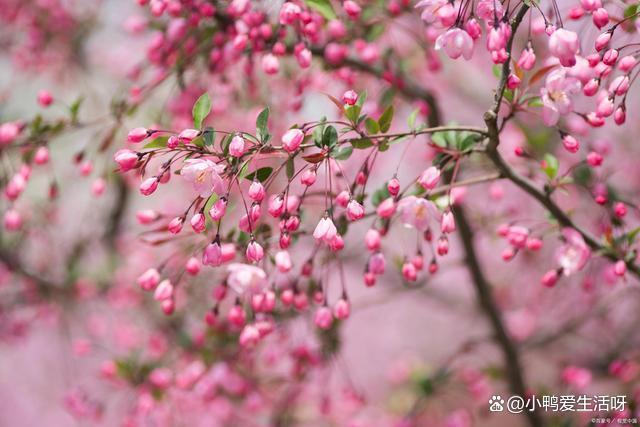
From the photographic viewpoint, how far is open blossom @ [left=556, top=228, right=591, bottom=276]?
1090 millimetres

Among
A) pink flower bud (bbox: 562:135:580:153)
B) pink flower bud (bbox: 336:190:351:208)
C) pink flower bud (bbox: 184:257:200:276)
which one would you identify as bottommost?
pink flower bud (bbox: 184:257:200:276)

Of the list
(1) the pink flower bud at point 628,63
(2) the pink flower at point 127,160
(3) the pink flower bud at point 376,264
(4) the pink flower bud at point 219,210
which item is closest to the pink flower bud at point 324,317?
(3) the pink flower bud at point 376,264

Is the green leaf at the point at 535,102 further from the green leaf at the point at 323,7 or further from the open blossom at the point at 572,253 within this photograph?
the green leaf at the point at 323,7

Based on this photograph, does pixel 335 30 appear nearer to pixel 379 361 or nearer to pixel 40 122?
pixel 40 122

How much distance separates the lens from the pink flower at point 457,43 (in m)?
0.91

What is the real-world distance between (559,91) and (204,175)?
22.0 inches

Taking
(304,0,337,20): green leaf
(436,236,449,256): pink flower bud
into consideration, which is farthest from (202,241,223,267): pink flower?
(304,0,337,20): green leaf

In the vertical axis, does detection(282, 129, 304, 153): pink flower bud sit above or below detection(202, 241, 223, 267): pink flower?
above

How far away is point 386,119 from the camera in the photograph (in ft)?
3.32

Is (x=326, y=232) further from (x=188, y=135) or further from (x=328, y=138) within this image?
(x=188, y=135)

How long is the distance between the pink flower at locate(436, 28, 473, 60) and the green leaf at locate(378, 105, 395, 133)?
5.4 inches

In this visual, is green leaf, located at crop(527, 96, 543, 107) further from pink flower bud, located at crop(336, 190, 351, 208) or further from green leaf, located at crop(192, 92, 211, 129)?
green leaf, located at crop(192, 92, 211, 129)

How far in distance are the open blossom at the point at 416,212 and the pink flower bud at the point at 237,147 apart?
30 centimetres

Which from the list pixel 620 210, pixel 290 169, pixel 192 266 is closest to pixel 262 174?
pixel 290 169
